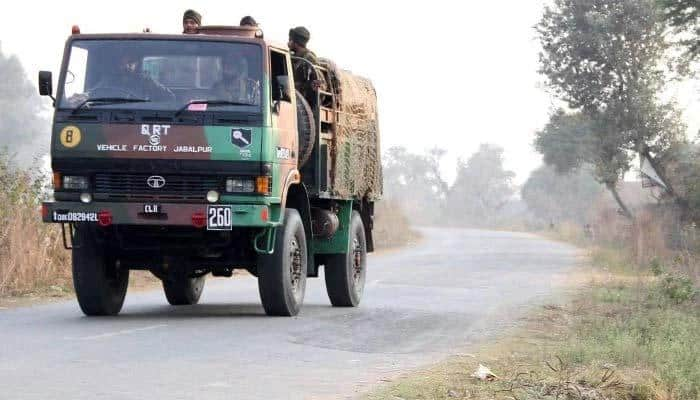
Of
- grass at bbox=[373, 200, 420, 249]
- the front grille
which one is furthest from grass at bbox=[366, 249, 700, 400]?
grass at bbox=[373, 200, 420, 249]

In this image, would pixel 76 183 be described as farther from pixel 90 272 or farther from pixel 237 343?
pixel 237 343

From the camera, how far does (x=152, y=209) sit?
13570 millimetres

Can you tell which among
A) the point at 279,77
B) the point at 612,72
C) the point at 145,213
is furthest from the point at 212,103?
the point at 612,72

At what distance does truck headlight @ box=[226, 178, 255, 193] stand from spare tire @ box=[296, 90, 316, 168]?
1736mm

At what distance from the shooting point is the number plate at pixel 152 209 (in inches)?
534

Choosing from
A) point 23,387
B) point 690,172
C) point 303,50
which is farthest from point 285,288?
point 690,172

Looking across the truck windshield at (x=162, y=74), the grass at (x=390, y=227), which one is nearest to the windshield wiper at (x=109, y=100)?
the truck windshield at (x=162, y=74)

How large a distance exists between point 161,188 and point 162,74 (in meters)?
1.21

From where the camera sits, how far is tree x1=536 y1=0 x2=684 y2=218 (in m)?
39.1

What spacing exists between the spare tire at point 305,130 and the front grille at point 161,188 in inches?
74.6

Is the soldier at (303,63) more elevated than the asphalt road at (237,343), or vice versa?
the soldier at (303,63)

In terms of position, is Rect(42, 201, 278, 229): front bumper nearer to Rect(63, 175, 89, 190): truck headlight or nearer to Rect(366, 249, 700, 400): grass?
Rect(63, 175, 89, 190): truck headlight

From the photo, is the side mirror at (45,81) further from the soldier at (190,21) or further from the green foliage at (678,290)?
the green foliage at (678,290)

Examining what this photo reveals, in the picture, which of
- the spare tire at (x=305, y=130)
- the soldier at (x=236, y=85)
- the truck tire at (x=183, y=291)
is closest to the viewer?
the soldier at (x=236, y=85)
